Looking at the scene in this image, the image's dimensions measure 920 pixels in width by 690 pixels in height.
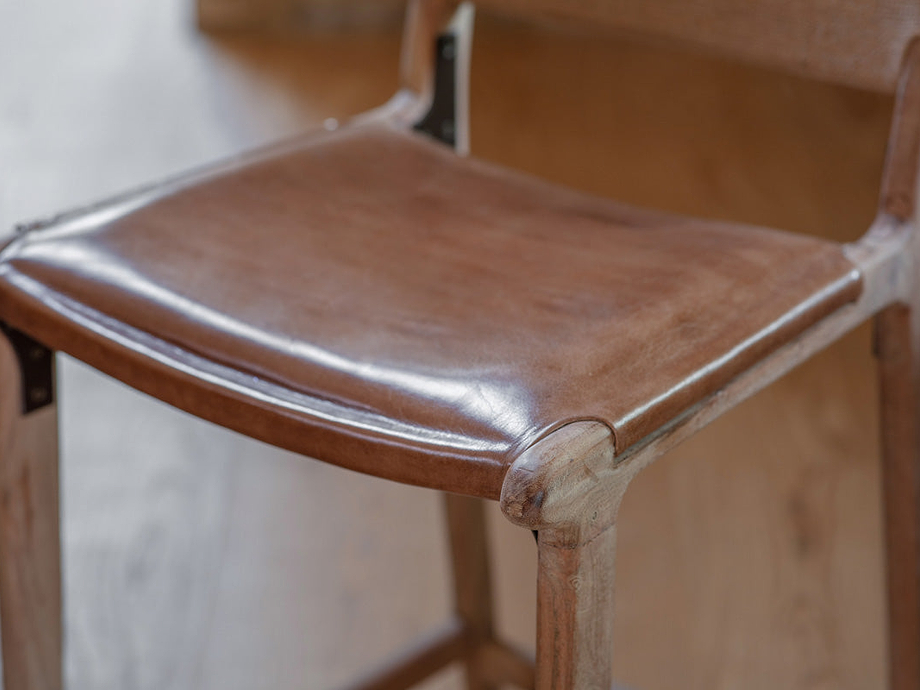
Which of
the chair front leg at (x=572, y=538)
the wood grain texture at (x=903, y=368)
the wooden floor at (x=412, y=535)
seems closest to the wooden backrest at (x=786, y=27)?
the wood grain texture at (x=903, y=368)

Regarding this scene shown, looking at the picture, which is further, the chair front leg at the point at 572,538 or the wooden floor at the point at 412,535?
the wooden floor at the point at 412,535

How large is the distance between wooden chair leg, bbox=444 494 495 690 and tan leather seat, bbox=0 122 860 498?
0.27 metres

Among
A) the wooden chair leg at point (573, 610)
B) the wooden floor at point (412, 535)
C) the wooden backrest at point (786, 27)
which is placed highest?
the wooden backrest at point (786, 27)

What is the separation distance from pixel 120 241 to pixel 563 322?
0.71ft

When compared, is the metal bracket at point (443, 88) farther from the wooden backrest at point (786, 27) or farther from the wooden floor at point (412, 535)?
the wooden floor at point (412, 535)

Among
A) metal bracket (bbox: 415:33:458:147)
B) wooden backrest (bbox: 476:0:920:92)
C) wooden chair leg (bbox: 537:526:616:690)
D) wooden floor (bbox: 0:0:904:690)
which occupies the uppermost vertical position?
wooden backrest (bbox: 476:0:920:92)

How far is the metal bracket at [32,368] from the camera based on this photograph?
56 cm

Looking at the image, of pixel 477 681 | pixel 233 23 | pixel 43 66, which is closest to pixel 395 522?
pixel 477 681

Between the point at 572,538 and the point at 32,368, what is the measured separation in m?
0.29

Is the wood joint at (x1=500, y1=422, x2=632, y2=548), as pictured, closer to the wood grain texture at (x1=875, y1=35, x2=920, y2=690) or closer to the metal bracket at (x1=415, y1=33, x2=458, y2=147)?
the wood grain texture at (x1=875, y1=35, x2=920, y2=690)

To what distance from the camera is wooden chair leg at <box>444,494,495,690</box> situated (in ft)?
2.73

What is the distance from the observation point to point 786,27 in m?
0.64

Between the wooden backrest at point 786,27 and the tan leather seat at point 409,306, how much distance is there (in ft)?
0.35

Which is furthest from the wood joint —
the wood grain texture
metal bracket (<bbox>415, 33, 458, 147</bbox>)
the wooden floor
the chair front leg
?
the wooden floor
